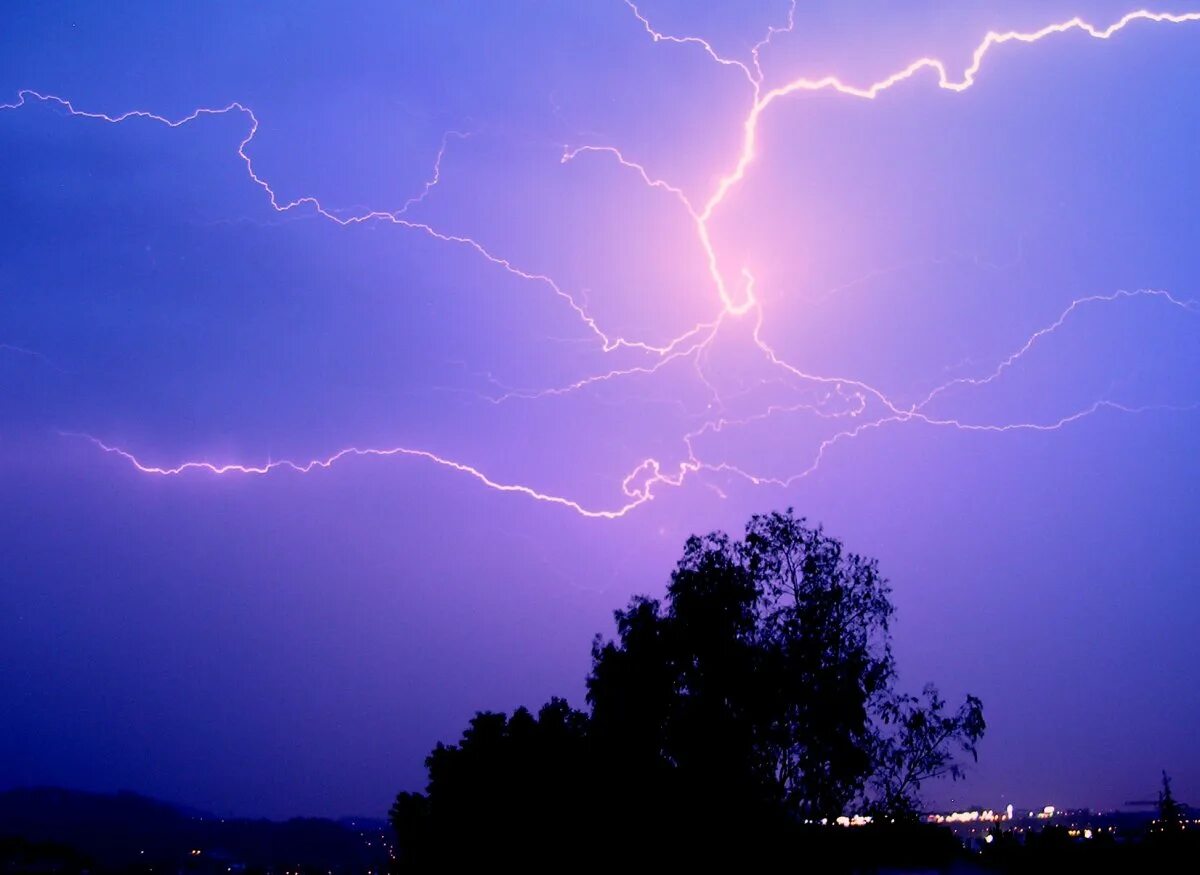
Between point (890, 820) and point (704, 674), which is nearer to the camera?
point (890, 820)

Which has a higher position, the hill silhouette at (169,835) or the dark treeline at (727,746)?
the dark treeline at (727,746)

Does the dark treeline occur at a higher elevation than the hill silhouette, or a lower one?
higher

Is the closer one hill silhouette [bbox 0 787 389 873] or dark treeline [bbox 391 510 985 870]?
dark treeline [bbox 391 510 985 870]

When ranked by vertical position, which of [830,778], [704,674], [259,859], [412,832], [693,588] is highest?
[693,588]

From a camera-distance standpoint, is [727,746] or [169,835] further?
[169,835]

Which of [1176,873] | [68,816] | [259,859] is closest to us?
[1176,873]

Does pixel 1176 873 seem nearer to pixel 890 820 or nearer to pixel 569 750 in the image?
pixel 890 820

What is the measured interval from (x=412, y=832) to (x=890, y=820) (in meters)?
14.9

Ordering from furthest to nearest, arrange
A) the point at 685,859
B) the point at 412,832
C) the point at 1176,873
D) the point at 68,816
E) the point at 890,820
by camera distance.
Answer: the point at 68,816, the point at 412,832, the point at 890,820, the point at 685,859, the point at 1176,873

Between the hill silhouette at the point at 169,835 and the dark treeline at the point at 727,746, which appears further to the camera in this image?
the hill silhouette at the point at 169,835

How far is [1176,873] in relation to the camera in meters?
14.2

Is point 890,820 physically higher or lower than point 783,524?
lower

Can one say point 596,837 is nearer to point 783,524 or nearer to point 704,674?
point 704,674

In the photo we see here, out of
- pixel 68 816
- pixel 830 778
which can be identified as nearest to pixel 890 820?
pixel 830 778
